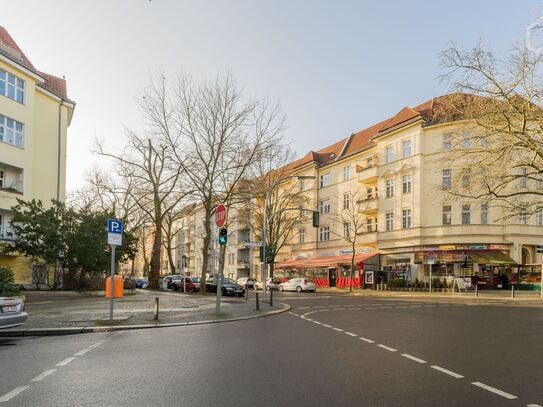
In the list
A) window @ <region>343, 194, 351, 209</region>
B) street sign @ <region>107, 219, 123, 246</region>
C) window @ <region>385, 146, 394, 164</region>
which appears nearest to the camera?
street sign @ <region>107, 219, 123, 246</region>

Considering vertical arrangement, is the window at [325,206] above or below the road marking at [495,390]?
above

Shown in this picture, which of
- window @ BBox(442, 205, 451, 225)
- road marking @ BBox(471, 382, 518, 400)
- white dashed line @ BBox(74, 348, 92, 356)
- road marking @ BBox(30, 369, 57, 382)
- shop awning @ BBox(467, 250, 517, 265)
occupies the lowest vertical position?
white dashed line @ BBox(74, 348, 92, 356)

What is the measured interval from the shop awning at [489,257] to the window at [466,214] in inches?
98.7

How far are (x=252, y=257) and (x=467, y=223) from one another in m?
39.8

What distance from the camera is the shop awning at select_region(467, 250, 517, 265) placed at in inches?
1539

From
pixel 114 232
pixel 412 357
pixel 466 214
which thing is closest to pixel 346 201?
pixel 466 214

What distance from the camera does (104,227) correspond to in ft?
96.6

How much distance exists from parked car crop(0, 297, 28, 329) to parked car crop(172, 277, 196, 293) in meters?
29.6

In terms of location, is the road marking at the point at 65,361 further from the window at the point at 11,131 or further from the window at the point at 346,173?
the window at the point at 346,173

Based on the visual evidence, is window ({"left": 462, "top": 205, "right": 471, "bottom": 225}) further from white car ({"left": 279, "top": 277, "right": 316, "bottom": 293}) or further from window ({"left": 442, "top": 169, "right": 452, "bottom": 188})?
white car ({"left": 279, "top": 277, "right": 316, "bottom": 293})

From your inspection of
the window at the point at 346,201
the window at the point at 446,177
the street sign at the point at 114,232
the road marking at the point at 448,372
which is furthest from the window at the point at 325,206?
the road marking at the point at 448,372

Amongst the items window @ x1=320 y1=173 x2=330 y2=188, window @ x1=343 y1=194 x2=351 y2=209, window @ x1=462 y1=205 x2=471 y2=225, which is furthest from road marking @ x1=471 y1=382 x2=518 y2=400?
window @ x1=320 y1=173 x2=330 y2=188

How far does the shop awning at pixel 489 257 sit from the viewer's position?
3909cm

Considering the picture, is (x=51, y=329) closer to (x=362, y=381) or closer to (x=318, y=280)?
(x=362, y=381)
